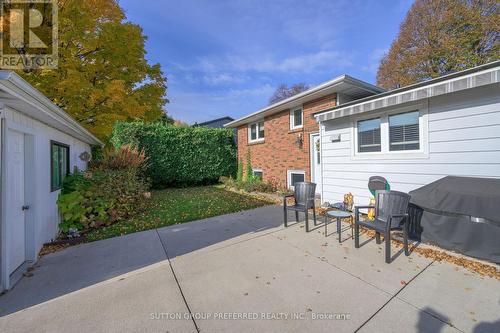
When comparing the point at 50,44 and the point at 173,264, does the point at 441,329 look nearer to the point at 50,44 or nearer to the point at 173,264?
the point at 173,264

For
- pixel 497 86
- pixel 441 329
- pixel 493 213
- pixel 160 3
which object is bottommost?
pixel 441 329

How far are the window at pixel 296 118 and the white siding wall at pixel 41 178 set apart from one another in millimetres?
7728

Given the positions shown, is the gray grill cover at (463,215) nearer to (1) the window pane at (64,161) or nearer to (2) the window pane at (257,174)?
(2) the window pane at (257,174)

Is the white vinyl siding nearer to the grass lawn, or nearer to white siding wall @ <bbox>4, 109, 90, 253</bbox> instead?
white siding wall @ <bbox>4, 109, 90, 253</bbox>

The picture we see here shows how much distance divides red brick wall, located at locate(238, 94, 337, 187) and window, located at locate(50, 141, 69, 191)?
297 inches

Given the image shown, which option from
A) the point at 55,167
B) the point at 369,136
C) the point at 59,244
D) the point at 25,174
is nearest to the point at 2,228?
the point at 25,174

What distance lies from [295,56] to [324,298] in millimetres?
12774

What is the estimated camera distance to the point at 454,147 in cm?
404

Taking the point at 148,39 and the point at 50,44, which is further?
the point at 148,39

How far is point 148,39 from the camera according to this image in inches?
405

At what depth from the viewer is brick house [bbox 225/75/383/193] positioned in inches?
286

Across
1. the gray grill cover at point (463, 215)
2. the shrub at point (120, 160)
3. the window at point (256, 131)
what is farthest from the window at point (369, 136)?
the shrub at point (120, 160)

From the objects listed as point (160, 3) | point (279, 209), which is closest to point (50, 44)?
point (160, 3)

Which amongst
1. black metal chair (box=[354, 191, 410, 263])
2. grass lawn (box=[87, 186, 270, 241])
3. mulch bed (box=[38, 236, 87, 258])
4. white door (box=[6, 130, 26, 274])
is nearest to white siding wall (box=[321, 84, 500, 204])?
black metal chair (box=[354, 191, 410, 263])
